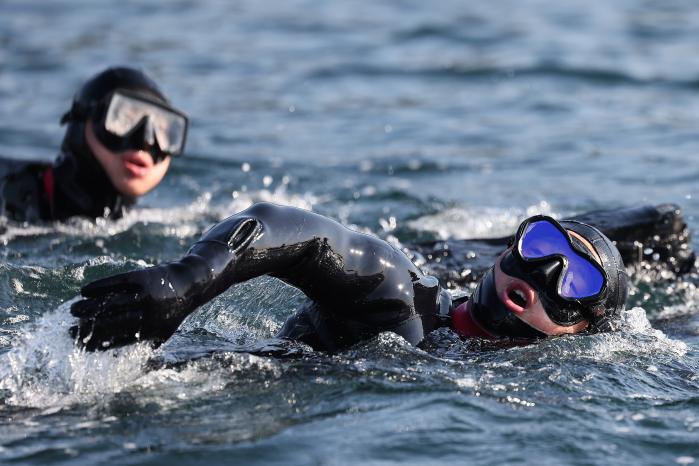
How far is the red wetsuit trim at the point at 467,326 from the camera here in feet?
16.3

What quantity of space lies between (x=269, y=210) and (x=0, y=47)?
10743mm

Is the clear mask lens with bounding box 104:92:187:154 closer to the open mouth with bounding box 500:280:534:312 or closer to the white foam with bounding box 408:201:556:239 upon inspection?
the white foam with bounding box 408:201:556:239

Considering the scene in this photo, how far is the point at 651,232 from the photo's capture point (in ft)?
22.1

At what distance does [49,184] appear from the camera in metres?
7.40

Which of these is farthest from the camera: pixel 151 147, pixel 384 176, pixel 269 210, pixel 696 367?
pixel 384 176

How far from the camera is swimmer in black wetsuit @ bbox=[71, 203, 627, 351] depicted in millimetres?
4270

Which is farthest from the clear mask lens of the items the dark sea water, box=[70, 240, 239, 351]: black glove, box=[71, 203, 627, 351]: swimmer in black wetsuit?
box=[70, 240, 239, 351]: black glove

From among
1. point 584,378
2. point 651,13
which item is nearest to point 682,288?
point 584,378

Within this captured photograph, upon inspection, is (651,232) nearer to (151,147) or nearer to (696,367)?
(696,367)

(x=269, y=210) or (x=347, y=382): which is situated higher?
(x=269, y=210)

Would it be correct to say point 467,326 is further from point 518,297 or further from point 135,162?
point 135,162

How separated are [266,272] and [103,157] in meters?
3.06

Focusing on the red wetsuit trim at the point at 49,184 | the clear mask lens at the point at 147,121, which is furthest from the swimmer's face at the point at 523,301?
the red wetsuit trim at the point at 49,184

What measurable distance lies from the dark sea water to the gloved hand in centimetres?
26
